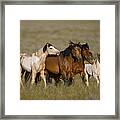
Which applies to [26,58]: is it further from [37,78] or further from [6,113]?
[6,113]

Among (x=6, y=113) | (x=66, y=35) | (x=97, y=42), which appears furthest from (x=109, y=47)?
(x=6, y=113)

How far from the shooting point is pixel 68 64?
234 cm

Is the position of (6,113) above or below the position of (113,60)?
below

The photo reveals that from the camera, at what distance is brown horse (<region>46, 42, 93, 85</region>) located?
2324 mm

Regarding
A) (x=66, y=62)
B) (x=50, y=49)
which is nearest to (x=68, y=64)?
(x=66, y=62)

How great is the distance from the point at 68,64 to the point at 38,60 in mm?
153

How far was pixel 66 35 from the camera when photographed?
2.32 metres

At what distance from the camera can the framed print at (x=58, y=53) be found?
91.2 inches

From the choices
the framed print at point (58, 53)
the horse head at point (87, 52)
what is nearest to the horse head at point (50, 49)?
the framed print at point (58, 53)

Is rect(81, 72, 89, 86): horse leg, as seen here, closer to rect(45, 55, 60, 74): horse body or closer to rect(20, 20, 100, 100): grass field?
rect(20, 20, 100, 100): grass field

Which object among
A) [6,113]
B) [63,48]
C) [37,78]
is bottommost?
[6,113]

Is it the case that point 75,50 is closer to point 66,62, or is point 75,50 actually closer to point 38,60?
point 66,62

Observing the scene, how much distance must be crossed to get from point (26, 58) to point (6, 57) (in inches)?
3.9

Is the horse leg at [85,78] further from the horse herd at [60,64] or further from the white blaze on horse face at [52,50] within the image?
the white blaze on horse face at [52,50]
